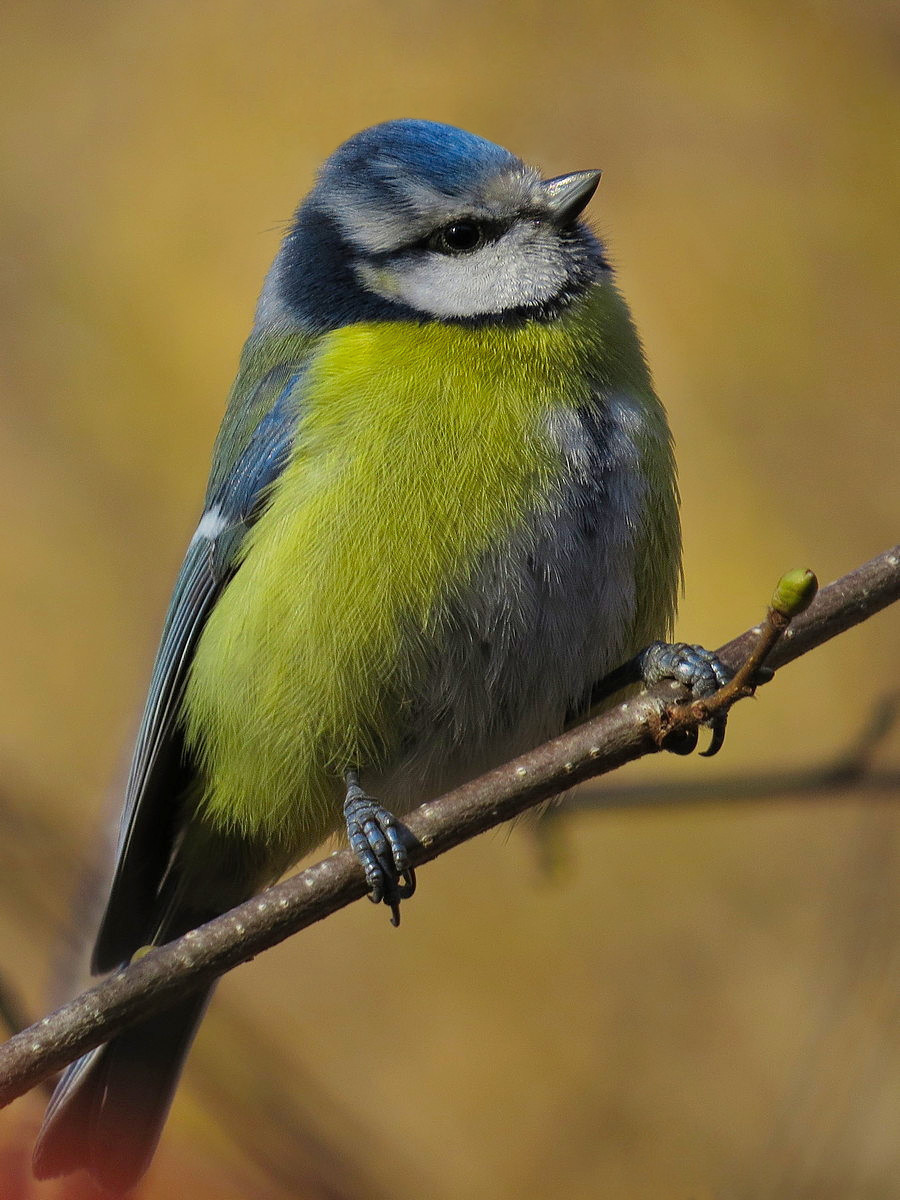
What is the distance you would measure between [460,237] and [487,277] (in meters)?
0.13

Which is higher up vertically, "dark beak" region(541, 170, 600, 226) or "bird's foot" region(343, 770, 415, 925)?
"dark beak" region(541, 170, 600, 226)

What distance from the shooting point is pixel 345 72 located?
447cm

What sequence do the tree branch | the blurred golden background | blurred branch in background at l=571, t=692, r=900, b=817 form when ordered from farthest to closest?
the blurred golden background → blurred branch in background at l=571, t=692, r=900, b=817 → the tree branch

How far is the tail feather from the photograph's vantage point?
234cm

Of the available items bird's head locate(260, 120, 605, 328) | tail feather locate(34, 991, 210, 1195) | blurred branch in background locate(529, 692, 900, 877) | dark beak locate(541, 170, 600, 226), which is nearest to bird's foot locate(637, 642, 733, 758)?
blurred branch in background locate(529, 692, 900, 877)

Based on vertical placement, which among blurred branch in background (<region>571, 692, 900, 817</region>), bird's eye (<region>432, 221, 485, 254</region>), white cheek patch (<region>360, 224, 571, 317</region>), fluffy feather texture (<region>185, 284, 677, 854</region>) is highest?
bird's eye (<region>432, 221, 485, 254</region>)

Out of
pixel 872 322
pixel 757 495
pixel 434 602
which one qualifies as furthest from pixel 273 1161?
pixel 872 322

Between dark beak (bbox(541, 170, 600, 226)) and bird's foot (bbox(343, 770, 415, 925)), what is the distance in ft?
3.94

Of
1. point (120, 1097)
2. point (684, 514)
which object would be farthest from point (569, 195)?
point (120, 1097)

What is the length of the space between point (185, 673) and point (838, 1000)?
1727 mm

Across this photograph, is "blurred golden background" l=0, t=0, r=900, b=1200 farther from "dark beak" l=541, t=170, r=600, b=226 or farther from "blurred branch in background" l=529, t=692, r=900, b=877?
"dark beak" l=541, t=170, r=600, b=226

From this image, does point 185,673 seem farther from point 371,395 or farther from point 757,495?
point 757,495

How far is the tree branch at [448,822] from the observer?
1822 mm

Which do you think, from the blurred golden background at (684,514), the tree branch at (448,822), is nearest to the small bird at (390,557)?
the tree branch at (448,822)
